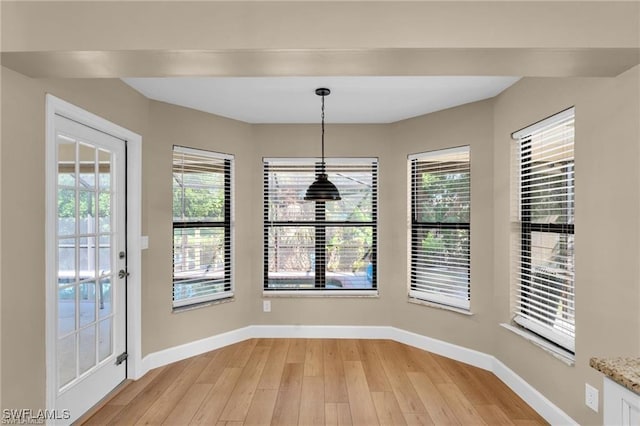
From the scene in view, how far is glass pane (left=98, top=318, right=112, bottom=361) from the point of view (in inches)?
111

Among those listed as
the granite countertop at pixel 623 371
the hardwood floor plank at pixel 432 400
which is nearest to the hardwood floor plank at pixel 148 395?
the hardwood floor plank at pixel 432 400

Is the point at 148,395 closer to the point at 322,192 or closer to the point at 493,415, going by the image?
the point at 322,192

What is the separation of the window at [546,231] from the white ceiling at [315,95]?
2.10 ft

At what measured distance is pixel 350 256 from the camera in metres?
4.26

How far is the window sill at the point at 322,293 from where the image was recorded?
420 cm

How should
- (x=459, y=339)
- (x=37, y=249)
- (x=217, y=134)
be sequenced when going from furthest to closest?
(x=217, y=134) < (x=459, y=339) < (x=37, y=249)

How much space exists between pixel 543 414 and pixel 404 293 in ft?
5.61

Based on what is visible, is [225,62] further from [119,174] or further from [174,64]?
[119,174]

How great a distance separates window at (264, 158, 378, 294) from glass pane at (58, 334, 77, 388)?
6.74 feet

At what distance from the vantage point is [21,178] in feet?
6.40

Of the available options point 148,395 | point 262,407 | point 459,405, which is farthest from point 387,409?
point 148,395

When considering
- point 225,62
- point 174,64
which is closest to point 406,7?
point 225,62

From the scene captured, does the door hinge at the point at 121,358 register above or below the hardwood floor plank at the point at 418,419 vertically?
above

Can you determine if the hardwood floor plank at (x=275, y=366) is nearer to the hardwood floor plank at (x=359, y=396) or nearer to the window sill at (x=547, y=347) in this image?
the hardwood floor plank at (x=359, y=396)
